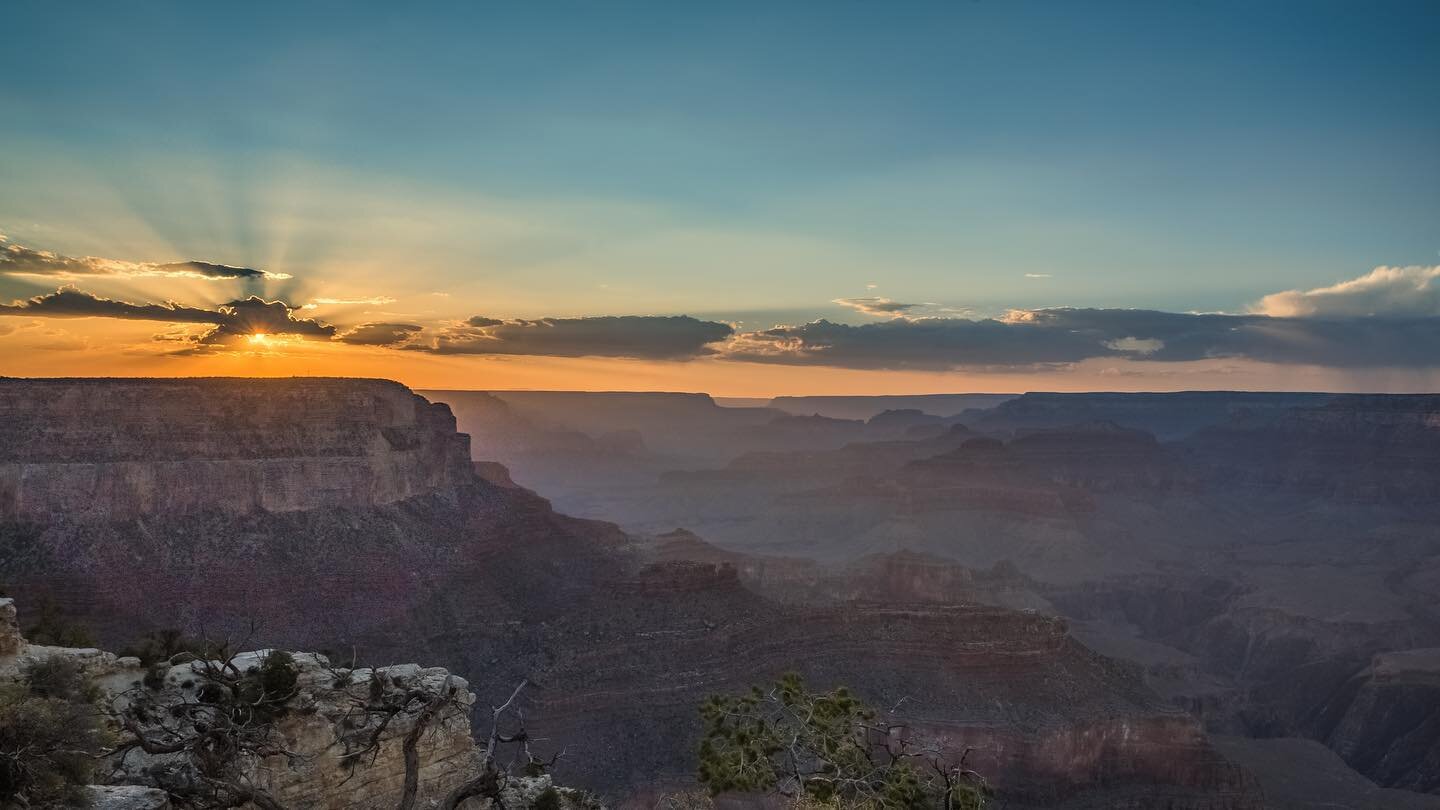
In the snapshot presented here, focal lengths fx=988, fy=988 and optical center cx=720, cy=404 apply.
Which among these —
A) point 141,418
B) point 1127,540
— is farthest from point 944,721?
point 1127,540

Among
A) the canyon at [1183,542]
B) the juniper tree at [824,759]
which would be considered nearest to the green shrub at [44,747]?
the juniper tree at [824,759]

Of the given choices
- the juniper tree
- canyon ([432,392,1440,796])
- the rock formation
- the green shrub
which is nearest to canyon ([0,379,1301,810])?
canyon ([432,392,1440,796])

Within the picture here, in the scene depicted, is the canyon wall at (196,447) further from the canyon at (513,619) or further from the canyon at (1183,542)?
the canyon at (1183,542)

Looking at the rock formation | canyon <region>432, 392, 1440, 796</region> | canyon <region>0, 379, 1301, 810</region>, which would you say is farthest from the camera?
canyon <region>432, 392, 1440, 796</region>

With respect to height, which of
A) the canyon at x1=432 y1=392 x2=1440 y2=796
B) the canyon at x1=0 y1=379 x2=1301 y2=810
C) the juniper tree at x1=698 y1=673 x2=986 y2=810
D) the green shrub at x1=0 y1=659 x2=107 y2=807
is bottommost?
the canyon at x1=432 y1=392 x2=1440 y2=796

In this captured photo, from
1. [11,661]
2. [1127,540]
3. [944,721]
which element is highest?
[11,661]

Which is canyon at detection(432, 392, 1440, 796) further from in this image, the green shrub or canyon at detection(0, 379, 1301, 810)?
the green shrub

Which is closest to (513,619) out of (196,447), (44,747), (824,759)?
(196,447)

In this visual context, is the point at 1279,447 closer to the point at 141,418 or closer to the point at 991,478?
the point at 991,478
